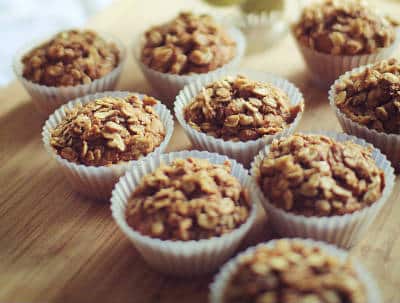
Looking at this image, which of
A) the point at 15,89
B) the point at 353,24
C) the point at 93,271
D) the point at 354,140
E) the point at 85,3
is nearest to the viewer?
the point at 93,271

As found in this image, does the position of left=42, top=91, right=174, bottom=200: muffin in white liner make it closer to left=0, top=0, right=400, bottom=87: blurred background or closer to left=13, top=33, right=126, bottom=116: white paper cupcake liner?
left=13, top=33, right=126, bottom=116: white paper cupcake liner

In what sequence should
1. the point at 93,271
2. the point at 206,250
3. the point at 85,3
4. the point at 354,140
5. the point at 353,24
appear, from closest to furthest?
the point at 206,250 < the point at 93,271 < the point at 354,140 < the point at 353,24 < the point at 85,3

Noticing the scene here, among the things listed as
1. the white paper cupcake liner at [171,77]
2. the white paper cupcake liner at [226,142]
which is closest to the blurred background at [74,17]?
the white paper cupcake liner at [171,77]

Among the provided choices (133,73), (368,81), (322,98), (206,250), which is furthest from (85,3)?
(206,250)

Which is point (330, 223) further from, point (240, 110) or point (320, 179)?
point (240, 110)

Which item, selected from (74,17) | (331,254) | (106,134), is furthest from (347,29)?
(74,17)

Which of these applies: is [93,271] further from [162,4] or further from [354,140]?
[162,4]
